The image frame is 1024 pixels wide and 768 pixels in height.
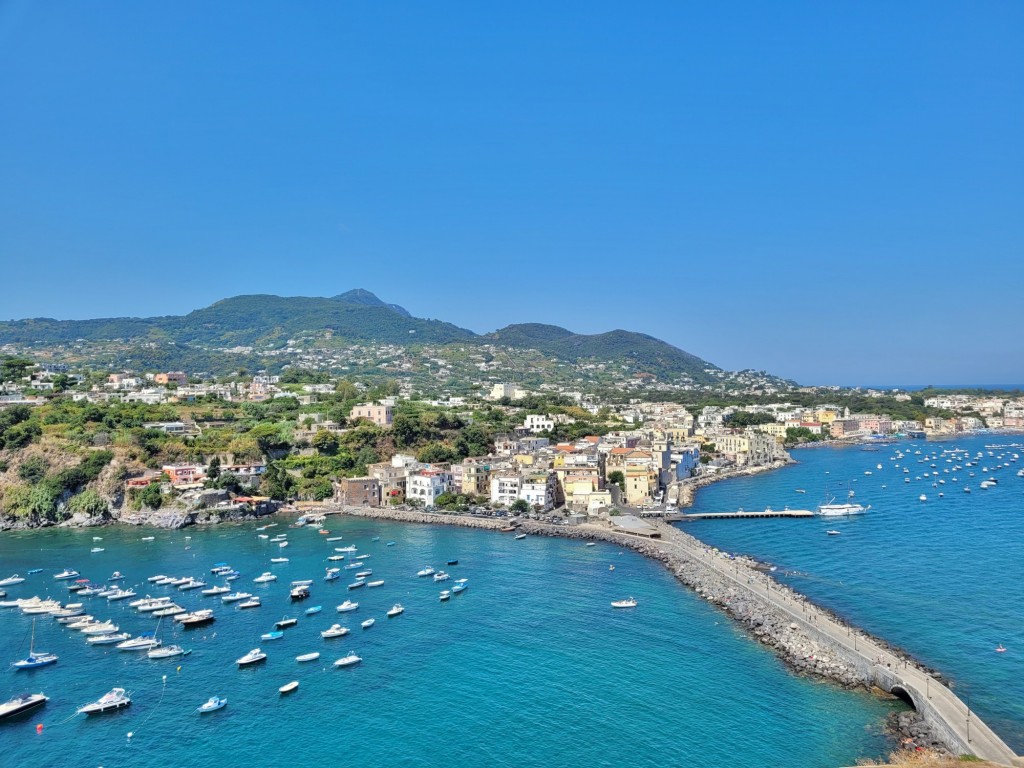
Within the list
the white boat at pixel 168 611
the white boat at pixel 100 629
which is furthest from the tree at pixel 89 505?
the white boat at pixel 100 629

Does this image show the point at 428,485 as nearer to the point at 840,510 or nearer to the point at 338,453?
the point at 338,453

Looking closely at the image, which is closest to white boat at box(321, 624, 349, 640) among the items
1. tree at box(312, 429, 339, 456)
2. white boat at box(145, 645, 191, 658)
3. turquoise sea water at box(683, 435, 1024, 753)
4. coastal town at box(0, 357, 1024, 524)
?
white boat at box(145, 645, 191, 658)

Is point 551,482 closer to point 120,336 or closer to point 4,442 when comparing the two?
point 4,442

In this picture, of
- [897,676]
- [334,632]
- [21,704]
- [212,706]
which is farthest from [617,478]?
[21,704]

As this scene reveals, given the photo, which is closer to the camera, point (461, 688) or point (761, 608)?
point (461, 688)

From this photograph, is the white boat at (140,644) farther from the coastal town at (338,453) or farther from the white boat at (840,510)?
the white boat at (840,510)

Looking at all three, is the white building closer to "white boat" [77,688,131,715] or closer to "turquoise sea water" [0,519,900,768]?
"turquoise sea water" [0,519,900,768]
